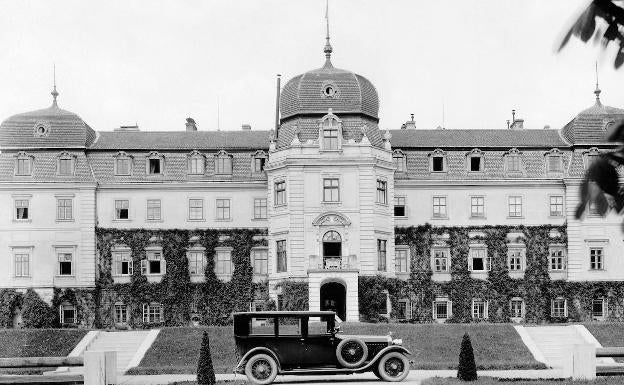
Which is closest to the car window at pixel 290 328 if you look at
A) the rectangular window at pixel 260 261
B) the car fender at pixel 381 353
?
the car fender at pixel 381 353

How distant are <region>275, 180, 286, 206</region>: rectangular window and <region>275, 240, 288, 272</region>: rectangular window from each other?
75.8 inches

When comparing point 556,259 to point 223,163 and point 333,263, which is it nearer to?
point 333,263

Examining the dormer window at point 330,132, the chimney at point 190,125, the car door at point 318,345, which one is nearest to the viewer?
the car door at point 318,345

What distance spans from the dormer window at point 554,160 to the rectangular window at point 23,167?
86.6ft

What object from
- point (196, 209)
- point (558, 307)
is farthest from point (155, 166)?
point (558, 307)

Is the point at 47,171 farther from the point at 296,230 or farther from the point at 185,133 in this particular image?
the point at 296,230

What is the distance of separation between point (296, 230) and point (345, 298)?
394 cm

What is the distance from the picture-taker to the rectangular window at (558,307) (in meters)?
49.8

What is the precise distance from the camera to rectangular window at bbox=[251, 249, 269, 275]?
5022cm

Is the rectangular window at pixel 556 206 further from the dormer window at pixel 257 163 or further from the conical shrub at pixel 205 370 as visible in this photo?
the conical shrub at pixel 205 370

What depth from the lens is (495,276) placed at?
165 ft

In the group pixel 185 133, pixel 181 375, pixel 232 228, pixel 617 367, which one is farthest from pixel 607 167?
pixel 185 133

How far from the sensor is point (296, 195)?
155 feet

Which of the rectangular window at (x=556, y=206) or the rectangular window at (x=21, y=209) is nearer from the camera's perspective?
the rectangular window at (x=21, y=209)
